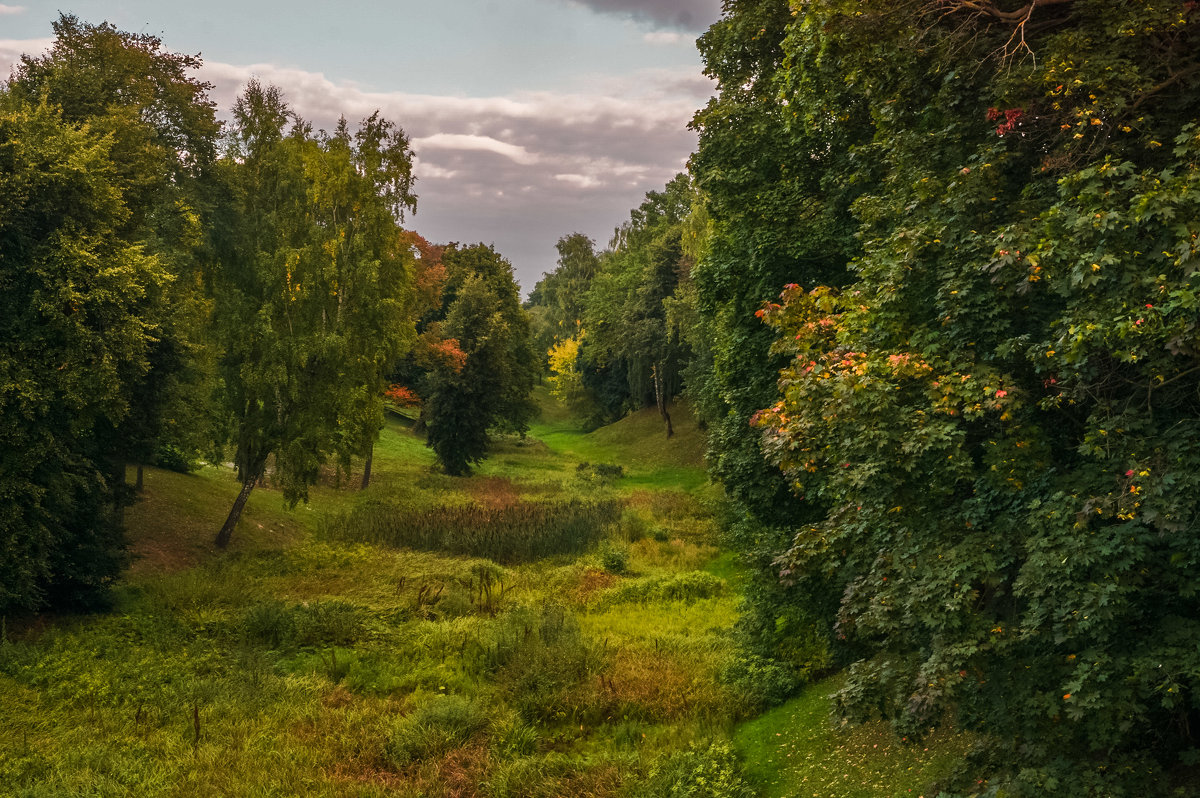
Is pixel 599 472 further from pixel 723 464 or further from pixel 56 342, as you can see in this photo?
pixel 56 342

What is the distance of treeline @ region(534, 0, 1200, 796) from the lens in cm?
600

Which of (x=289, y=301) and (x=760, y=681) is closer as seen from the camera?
(x=760, y=681)

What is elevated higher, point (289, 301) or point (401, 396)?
point (289, 301)

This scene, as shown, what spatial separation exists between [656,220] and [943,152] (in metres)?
59.8

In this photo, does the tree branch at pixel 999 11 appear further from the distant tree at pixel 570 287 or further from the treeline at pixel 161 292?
the distant tree at pixel 570 287

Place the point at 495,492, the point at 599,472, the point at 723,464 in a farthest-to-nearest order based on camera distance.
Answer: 1. the point at 599,472
2. the point at 495,492
3. the point at 723,464

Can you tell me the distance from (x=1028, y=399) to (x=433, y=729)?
30.6ft

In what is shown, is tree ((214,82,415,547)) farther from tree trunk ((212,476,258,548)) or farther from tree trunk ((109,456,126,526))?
tree trunk ((109,456,126,526))

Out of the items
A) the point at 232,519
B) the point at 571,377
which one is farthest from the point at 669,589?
the point at 571,377

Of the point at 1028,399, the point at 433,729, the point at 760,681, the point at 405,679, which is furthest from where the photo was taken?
the point at 405,679

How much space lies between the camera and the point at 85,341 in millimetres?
14438

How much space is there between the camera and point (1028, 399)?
741 centimetres

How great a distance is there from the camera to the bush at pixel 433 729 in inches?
434

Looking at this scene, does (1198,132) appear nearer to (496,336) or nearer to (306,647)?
(306,647)
